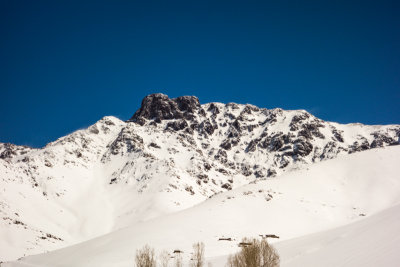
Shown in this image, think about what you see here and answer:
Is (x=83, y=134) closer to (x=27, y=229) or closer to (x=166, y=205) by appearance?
(x=166, y=205)

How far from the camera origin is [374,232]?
20.4m

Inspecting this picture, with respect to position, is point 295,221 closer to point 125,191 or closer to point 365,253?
point 365,253

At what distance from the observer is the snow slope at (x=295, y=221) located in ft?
76.2

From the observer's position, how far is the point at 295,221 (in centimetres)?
4816

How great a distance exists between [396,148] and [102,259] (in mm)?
71211

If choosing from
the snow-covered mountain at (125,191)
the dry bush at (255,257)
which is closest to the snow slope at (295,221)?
the snow-covered mountain at (125,191)

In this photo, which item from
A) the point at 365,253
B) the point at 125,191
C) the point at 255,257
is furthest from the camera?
the point at 125,191

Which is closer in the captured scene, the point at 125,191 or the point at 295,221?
the point at 295,221

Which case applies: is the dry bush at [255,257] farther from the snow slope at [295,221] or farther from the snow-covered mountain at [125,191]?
the snow-covered mountain at [125,191]

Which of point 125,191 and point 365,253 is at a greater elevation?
point 125,191

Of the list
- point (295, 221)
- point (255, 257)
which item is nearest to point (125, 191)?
point (295, 221)

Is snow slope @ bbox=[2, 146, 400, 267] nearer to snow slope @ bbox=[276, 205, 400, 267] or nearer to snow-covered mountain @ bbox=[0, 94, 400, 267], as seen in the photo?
snow slope @ bbox=[276, 205, 400, 267]

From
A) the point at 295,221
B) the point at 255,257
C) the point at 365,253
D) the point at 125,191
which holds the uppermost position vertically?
the point at 125,191

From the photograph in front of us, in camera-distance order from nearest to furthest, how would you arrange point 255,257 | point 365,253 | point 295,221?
point 365,253
point 255,257
point 295,221
